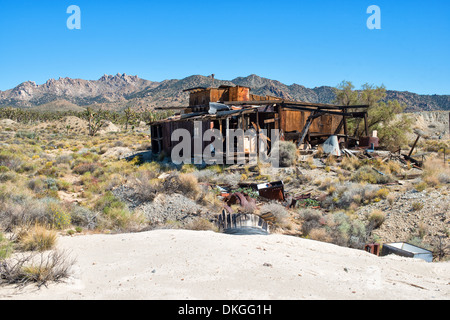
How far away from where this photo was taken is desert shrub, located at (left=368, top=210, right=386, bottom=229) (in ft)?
30.1

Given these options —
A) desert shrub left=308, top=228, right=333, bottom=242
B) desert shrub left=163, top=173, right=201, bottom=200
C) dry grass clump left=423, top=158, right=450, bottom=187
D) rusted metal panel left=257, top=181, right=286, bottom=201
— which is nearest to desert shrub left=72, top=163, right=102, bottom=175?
desert shrub left=163, top=173, right=201, bottom=200

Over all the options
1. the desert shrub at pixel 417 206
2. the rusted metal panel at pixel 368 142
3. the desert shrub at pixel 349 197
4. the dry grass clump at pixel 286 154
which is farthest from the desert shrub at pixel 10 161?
the rusted metal panel at pixel 368 142

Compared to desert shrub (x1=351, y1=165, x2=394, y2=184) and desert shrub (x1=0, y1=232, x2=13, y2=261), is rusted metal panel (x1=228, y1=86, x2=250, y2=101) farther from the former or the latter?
desert shrub (x1=0, y1=232, x2=13, y2=261)

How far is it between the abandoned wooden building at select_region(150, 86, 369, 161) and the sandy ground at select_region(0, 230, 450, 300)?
12481 millimetres

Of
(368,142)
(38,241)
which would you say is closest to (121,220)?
(38,241)

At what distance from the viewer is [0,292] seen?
378 centimetres

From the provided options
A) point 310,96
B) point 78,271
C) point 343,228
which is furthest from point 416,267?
point 310,96

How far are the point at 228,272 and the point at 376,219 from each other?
672 centimetres

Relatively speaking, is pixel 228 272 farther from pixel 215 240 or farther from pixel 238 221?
pixel 238 221

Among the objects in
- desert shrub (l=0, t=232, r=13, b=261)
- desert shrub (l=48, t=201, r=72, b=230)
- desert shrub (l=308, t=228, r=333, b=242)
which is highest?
desert shrub (l=0, t=232, r=13, b=261)

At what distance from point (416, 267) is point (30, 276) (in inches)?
234
